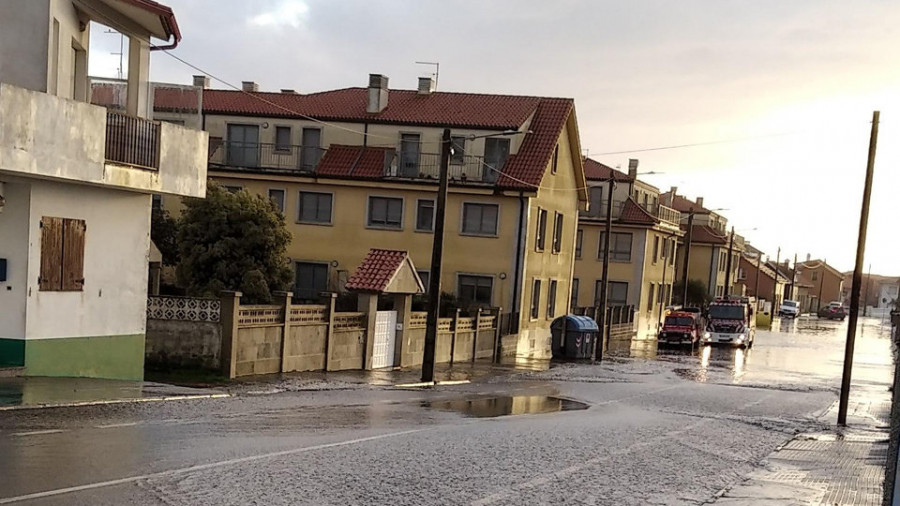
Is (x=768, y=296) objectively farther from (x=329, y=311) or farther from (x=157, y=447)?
(x=157, y=447)

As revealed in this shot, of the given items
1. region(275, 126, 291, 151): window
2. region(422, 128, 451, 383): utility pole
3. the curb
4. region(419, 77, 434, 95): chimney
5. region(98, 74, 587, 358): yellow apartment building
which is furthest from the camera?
region(419, 77, 434, 95): chimney

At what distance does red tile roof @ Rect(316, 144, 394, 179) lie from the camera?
135ft

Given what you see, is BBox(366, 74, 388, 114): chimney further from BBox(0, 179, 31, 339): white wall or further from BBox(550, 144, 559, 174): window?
BBox(0, 179, 31, 339): white wall

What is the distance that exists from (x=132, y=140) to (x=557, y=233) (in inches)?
1183

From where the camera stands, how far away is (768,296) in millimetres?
122438

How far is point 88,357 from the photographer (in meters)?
17.8

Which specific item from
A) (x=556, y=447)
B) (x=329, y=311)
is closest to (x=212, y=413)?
(x=556, y=447)

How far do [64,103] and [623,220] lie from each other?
47.6 m

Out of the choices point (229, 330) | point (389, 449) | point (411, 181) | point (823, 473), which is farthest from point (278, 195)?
point (823, 473)

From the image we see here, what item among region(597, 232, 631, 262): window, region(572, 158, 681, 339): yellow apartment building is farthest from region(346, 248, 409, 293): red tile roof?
region(597, 232, 631, 262): window

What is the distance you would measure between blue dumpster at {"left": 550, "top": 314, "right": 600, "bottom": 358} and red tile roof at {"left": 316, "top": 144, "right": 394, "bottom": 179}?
1054 centimetres

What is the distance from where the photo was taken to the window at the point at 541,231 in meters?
41.8

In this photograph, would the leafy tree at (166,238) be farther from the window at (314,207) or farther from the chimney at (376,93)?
the chimney at (376,93)

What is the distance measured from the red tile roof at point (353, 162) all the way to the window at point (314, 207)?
4.29ft
